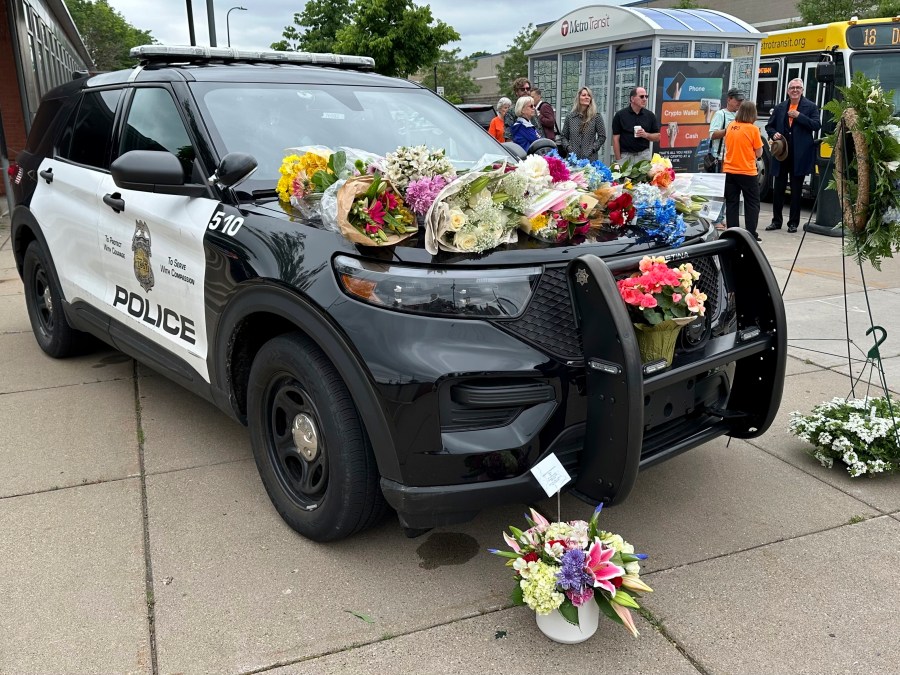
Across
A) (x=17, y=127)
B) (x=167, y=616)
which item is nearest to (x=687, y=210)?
(x=167, y=616)

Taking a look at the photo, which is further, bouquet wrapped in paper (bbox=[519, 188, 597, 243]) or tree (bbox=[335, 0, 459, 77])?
tree (bbox=[335, 0, 459, 77])

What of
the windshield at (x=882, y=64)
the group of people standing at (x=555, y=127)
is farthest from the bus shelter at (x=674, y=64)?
the group of people standing at (x=555, y=127)

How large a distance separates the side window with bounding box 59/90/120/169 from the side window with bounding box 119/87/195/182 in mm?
243

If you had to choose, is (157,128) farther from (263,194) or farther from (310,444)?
(310,444)

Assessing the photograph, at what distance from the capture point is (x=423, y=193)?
2787mm

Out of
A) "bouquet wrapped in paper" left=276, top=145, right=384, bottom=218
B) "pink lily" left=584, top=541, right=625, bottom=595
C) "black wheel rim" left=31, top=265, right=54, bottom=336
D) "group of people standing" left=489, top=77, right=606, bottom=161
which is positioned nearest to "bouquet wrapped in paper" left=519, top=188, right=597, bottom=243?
"bouquet wrapped in paper" left=276, top=145, right=384, bottom=218

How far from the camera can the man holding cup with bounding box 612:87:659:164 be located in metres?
10.9

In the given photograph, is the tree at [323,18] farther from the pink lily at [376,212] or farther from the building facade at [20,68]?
the pink lily at [376,212]

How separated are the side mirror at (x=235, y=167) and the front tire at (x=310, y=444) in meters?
0.70

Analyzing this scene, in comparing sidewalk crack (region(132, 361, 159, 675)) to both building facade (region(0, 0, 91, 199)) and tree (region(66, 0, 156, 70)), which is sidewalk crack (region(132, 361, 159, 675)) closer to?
building facade (region(0, 0, 91, 199))

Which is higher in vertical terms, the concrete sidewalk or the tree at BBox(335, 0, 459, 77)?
the tree at BBox(335, 0, 459, 77)

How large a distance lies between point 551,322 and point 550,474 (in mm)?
499

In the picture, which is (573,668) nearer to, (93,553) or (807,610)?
(807,610)

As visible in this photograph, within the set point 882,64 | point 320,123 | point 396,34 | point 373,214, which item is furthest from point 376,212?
point 396,34
